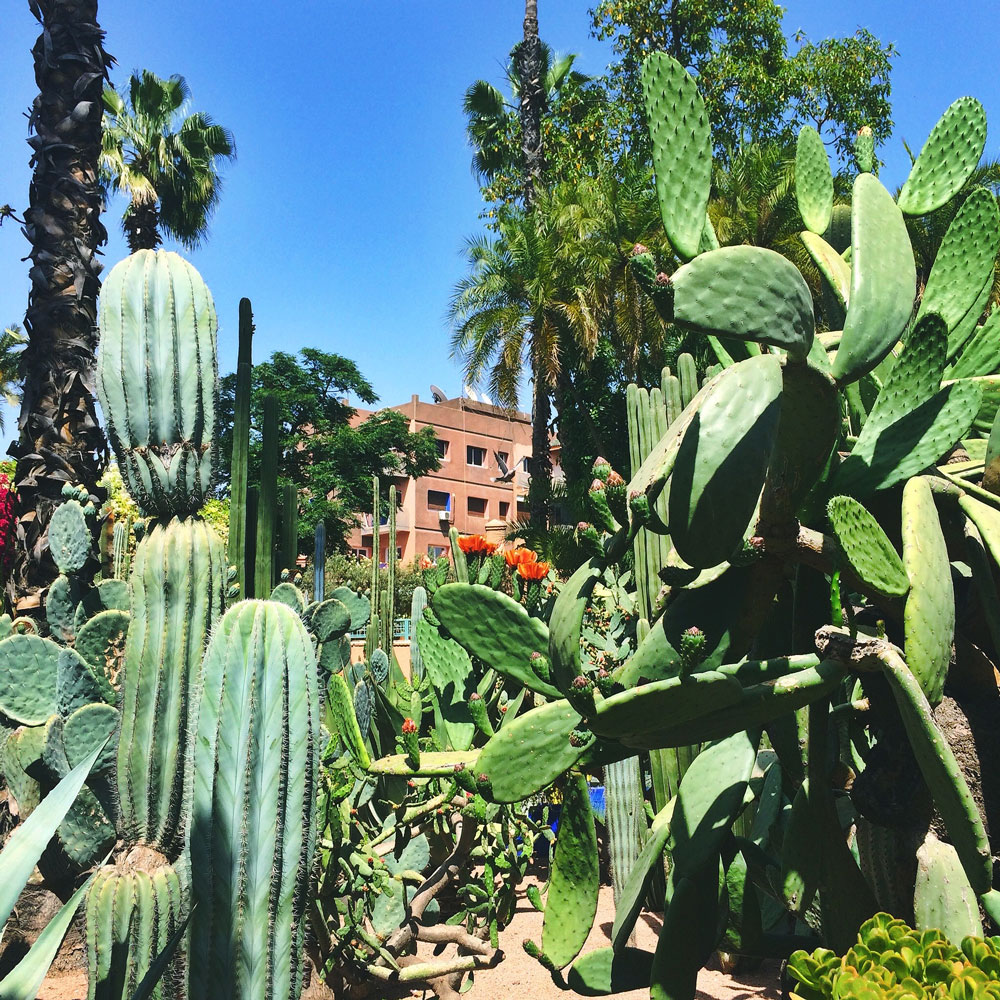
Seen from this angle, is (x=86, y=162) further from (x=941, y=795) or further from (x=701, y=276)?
(x=941, y=795)

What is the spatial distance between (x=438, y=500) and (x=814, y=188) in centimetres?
4652

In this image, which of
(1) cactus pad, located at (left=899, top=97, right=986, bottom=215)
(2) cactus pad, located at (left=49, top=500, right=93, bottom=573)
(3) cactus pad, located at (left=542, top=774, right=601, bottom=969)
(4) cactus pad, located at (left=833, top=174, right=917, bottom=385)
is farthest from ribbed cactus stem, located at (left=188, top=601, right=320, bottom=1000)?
(2) cactus pad, located at (left=49, top=500, right=93, bottom=573)

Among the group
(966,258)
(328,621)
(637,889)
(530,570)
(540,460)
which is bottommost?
(637,889)

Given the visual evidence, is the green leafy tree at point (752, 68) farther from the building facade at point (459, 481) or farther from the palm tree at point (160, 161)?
the building facade at point (459, 481)

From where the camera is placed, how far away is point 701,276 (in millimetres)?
1605

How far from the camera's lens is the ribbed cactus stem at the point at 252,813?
2.27m

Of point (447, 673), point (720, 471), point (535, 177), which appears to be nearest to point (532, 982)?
point (447, 673)

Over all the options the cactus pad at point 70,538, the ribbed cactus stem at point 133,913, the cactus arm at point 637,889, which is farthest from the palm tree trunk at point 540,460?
the cactus arm at point 637,889

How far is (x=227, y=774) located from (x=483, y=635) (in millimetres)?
762

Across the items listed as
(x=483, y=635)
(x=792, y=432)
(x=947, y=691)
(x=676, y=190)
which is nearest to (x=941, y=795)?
(x=947, y=691)

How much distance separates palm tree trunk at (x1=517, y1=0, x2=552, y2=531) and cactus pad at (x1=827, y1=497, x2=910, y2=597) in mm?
15505

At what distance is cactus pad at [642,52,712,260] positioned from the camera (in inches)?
77.2

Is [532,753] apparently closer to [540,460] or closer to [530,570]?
[530,570]

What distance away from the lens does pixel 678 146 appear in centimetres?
206
